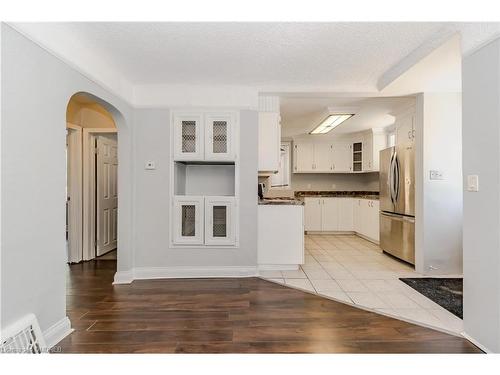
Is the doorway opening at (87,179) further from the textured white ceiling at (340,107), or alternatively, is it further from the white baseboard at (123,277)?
the textured white ceiling at (340,107)

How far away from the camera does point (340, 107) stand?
14.7 ft

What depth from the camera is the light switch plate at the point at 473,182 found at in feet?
6.38

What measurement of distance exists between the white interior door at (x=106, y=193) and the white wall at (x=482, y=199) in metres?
4.59

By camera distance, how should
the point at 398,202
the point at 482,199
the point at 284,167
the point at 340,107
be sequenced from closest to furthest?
the point at 482,199, the point at 398,202, the point at 340,107, the point at 284,167

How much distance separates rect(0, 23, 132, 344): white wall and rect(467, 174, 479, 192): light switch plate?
2898 mm

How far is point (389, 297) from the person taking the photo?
288 cm

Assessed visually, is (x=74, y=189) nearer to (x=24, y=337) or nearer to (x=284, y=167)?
(x=24, y=337)

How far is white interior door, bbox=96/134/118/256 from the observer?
4.54 metres

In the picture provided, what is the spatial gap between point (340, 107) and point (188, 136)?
7.89ft

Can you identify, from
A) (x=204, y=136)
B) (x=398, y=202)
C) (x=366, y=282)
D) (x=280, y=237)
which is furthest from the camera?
(x=398, y=202)

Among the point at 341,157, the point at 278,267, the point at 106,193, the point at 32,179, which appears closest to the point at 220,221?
the point at 278,267

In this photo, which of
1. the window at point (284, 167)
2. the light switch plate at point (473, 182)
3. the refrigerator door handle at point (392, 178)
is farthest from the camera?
the window at point (284, 167)

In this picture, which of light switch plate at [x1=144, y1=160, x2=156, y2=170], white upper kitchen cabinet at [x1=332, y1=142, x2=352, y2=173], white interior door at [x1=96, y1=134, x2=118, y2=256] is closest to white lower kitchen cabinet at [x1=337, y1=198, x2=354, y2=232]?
white upper kitchen cabinet at [x1=332, y1=142, x2=352, y2=173]

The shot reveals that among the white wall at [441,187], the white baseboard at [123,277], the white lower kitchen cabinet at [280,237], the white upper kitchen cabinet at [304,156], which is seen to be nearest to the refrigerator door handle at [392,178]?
the white wall at [441,187]
